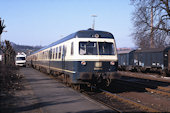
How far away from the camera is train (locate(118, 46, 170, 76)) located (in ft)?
84.9

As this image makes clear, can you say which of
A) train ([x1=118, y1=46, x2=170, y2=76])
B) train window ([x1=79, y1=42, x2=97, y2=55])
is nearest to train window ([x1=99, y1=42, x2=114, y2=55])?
train window ([x1=79, y1=42, x2=97, y2=55])

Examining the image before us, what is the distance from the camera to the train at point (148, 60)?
1019 inches

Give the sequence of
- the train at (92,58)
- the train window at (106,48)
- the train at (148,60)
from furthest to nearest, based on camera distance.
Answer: the train at (148,60) → the train window at (106,48) → the train at (92,58)

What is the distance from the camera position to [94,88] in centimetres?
1373

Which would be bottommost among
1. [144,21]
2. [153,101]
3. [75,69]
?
[153,101]

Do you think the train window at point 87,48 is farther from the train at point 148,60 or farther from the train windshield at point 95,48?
the train at point 148,60

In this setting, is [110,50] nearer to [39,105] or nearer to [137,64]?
[39,105]

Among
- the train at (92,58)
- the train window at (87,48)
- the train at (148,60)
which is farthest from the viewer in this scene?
the train at (148,60)

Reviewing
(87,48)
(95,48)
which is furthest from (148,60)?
(87,48)

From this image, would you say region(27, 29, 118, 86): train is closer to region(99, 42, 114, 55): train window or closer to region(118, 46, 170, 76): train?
region(99, 42, 114, 55): train window

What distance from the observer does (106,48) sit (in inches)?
488

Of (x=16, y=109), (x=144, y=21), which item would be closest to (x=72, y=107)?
(x=16, y=109)

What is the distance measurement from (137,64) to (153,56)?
12.3 feet

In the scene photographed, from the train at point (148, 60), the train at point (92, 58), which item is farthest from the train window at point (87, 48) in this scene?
the train at point (148, 60)
